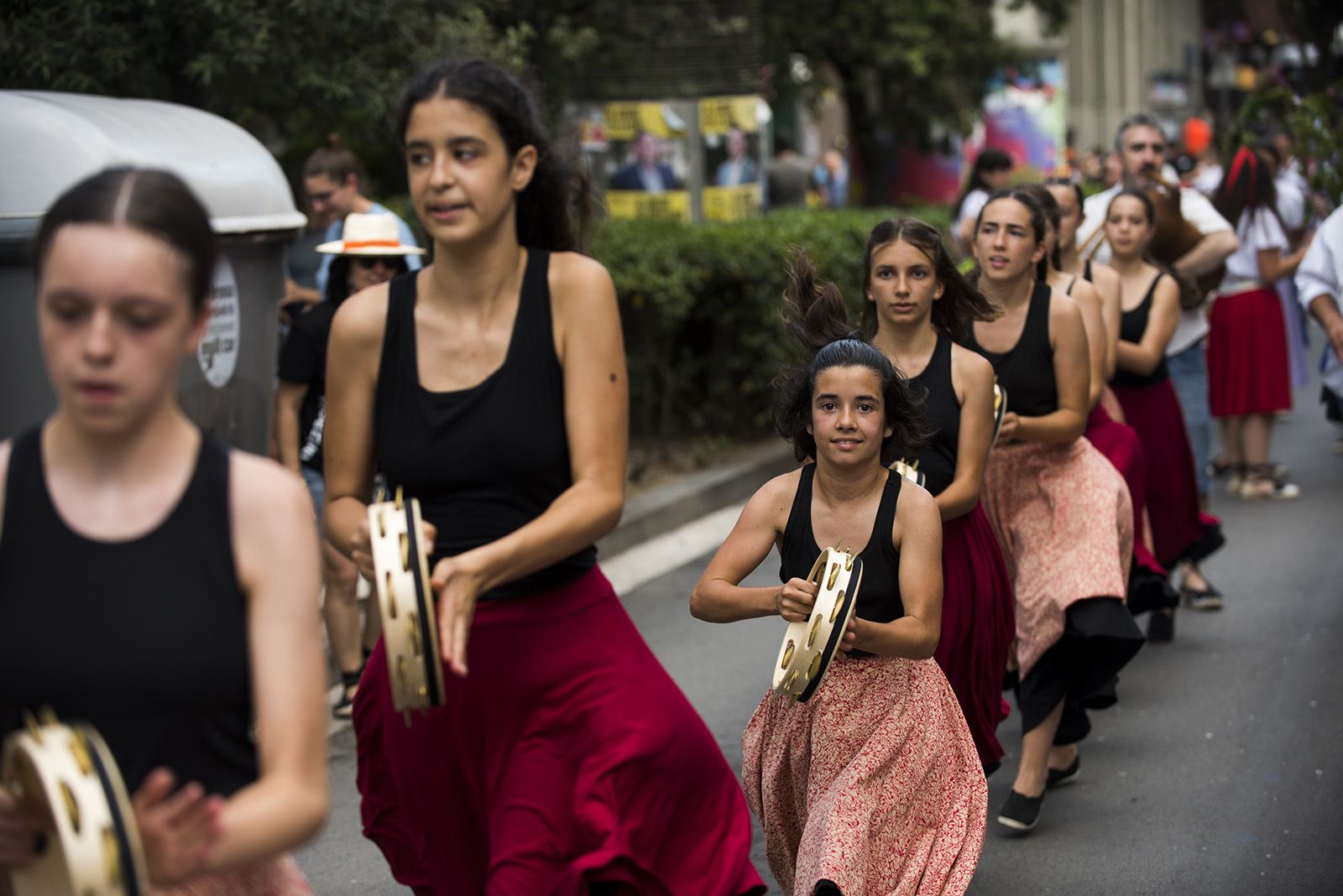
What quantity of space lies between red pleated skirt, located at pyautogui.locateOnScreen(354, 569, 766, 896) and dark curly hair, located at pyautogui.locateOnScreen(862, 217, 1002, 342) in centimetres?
212

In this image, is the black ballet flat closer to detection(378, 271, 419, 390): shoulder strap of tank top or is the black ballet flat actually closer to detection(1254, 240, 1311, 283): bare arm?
detection(1254, 240, 1311, 283): bare arm

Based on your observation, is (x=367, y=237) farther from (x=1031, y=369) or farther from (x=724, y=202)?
(x=724, y=202)

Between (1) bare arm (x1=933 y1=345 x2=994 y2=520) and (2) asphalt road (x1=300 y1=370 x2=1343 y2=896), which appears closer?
(1) bare arm (x1=933 y1=345 x2=994 y2=520)

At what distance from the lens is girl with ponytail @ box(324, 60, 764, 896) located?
10.8 feet

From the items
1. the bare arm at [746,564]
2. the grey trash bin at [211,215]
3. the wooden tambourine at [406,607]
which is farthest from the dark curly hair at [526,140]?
the grey trash bin at [211,215]

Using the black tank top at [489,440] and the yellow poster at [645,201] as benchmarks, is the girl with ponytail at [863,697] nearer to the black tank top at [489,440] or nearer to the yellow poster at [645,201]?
the black tank top at [489,440]

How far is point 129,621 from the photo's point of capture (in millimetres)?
2307

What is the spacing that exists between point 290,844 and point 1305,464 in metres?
11.4

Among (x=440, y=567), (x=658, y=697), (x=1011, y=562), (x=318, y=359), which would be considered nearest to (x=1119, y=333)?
(x=1011, y=562)

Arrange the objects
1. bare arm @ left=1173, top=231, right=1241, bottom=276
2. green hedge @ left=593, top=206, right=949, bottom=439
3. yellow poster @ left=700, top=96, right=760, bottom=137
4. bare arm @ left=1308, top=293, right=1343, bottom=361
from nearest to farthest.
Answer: bare arm @ left=1308, top=293, right=1343, bottom=361
bare arm @ left=1173, top=231, right=1241, bottom=276
green hedge @ left=593, top=206, right=949, bottom=439
yellow poster @ left=700, top=96, right=760, bottom=137

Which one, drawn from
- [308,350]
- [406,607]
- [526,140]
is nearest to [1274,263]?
[308,350]

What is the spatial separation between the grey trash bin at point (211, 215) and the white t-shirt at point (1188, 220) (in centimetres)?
404

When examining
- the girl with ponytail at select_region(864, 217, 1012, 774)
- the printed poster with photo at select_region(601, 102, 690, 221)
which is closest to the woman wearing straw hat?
the girl with ponytail at select_region(864, 217, 1012, 774)

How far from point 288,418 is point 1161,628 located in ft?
12.7
